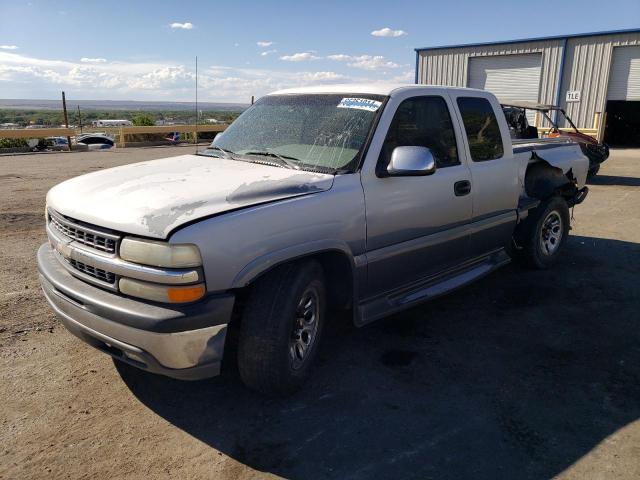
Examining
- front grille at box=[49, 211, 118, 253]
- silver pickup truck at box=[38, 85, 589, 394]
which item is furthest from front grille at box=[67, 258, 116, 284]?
front grille at box=[49, 211, 118, 253]

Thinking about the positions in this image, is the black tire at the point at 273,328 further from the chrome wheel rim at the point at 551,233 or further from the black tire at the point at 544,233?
the chrome wheel rim at the point at 551,233

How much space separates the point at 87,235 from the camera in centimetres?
305

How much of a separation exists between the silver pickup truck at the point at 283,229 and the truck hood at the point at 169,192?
1cm

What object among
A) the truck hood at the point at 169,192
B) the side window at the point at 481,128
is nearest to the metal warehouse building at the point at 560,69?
the side window at the point at 481,128

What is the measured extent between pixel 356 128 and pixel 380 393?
180 centimetres

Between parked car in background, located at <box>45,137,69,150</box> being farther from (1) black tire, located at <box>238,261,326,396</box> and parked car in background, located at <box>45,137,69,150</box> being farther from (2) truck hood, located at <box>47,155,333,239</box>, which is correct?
(1) black tire, located at <box>238,261,326,396</box>

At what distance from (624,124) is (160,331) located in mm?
29402

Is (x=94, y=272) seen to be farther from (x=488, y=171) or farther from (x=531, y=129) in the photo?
(x=531, y=129)

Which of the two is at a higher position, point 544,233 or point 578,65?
point 578,65

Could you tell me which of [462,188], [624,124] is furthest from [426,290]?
[624,124]

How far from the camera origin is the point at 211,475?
8.70 ft

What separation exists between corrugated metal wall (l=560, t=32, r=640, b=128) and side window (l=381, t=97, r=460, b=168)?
Result: 20.5 meters

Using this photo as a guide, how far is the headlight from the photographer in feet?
8.77

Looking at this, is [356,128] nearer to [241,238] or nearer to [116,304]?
[241,238]
